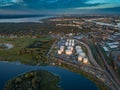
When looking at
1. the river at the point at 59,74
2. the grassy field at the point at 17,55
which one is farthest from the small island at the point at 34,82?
the grassy field at the point at 17,55

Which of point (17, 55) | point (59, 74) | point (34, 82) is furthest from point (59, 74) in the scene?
point (17, 55)

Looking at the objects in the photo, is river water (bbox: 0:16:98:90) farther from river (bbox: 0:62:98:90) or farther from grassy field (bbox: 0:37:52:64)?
grassy field (bbox: 0:37:52:64)

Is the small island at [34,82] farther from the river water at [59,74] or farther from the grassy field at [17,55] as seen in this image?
the grassy field at [17,55]

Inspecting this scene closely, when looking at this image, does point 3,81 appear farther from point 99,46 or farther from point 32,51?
point 99,46

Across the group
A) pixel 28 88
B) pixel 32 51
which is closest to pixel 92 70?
pixel 28 88

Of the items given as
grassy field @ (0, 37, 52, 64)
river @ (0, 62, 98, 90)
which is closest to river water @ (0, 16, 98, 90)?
river @ (0, 62, 98, 90)
